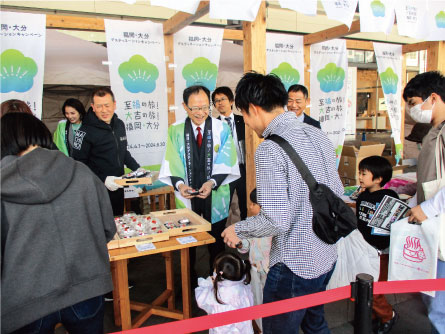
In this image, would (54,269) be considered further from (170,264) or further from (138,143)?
(138,143)

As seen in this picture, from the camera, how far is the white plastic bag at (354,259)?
2.85 metres

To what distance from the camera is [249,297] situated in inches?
93.9

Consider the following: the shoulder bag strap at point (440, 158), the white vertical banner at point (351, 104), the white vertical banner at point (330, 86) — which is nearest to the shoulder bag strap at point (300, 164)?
the shoulder bag strap at point (440, 158)

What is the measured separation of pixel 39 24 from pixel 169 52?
56.4 inches

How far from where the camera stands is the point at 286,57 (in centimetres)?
510

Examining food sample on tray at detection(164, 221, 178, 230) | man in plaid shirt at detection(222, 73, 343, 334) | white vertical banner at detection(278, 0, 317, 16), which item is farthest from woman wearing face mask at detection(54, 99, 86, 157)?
man in plaid shirt at detection(222, 73, 343, 334)

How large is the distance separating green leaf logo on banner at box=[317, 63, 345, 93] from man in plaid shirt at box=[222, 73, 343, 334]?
4059 mm

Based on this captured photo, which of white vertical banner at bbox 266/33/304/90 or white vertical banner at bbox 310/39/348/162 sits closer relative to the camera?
white vertical banner at bbox 266/33/304/90

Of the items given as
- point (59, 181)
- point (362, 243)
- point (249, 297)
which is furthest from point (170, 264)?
point (59, 181)

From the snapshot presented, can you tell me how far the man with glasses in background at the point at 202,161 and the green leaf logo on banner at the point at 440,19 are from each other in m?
3.07

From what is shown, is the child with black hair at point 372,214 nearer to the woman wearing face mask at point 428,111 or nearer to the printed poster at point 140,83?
the woman wearing face mask at point 428,111

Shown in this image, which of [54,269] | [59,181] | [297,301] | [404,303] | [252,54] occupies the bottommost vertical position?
[404,303]

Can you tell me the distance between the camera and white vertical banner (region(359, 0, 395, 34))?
3.56 metres

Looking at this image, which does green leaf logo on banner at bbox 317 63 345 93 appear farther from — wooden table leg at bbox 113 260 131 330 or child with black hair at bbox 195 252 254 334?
wooden table leg at bbox 113 260 131 330
